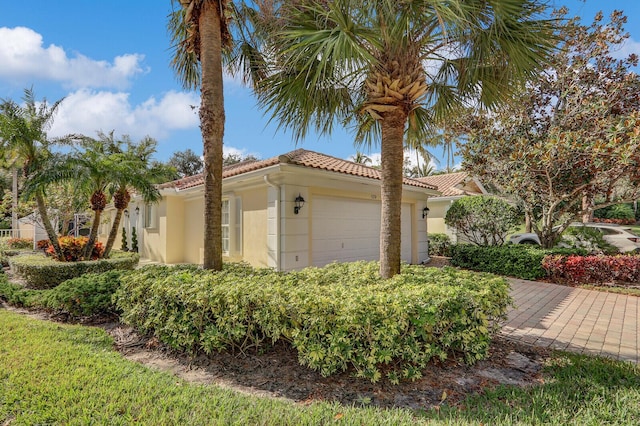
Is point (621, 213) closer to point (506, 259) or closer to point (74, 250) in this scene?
point (506, 259)

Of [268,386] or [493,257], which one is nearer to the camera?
[268,386]

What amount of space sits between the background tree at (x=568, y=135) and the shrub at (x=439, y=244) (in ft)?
15.0

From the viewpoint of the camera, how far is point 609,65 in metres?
12.0

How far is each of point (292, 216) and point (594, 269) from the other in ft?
32.8

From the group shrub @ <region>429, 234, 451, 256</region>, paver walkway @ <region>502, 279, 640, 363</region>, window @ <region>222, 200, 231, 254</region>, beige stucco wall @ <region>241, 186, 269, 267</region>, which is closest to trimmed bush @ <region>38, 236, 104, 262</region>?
window @ <region>222, 200, 231, 254</region>

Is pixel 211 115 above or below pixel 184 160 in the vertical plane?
below

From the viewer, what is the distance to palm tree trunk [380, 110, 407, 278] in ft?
18.8

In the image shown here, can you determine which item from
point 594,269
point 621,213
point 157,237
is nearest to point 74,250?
→ point 157,237

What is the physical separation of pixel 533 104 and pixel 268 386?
14.4 meters

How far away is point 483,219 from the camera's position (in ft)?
47.0

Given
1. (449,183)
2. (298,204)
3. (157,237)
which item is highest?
(449,183)

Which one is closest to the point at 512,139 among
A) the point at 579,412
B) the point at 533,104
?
A: the point at 533,104

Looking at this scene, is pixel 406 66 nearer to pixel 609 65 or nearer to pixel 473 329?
pixel 473 329

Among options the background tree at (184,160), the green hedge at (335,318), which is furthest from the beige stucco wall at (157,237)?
the background tree at (184,160)
